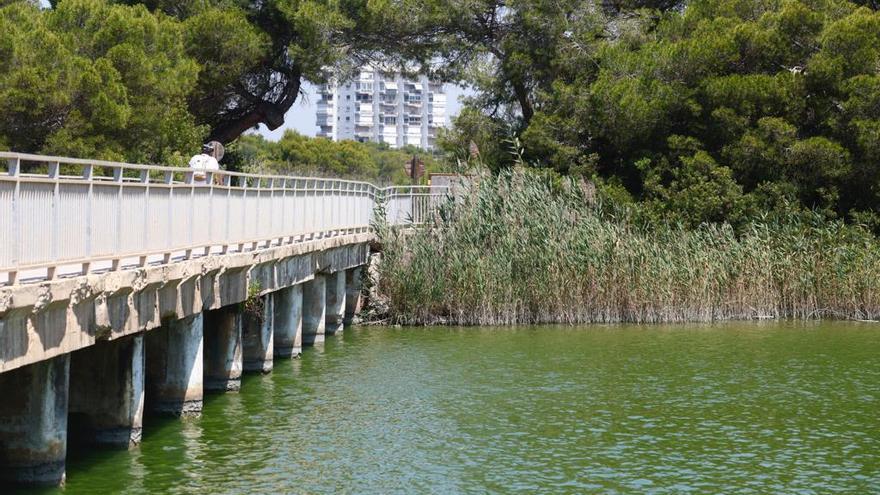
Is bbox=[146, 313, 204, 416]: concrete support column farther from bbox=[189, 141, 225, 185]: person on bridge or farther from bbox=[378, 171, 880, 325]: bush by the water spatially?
bbox=[378, 171, 880, 325]: bush by the water

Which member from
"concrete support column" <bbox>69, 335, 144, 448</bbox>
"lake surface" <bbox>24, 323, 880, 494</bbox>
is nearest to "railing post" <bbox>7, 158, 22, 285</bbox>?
"lake surface" <bbox>24, 323, 880, 494</bbox>

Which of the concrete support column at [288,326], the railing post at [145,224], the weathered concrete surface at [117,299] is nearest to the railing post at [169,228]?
the weathered concrete surface at [117,299]

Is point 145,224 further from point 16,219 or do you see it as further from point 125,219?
point 16,219

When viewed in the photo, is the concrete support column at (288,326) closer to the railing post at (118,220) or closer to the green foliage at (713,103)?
the railing post at (118,220)

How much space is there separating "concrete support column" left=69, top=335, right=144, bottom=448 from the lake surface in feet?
1.29

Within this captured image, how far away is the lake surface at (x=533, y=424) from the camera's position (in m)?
15.0

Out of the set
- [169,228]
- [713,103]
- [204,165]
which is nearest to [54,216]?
[169,228]

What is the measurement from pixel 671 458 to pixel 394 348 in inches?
432

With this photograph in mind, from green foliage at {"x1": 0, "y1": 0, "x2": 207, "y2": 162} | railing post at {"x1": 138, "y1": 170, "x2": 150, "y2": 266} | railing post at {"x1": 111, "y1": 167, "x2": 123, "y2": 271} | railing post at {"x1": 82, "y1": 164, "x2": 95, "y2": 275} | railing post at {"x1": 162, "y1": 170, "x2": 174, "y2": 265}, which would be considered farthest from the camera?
green foliage at {"x1": 0, "y1": 0, "x2": 207, "y2": 162}

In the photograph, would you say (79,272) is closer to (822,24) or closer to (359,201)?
(359,201)

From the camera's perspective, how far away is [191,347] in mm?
17688

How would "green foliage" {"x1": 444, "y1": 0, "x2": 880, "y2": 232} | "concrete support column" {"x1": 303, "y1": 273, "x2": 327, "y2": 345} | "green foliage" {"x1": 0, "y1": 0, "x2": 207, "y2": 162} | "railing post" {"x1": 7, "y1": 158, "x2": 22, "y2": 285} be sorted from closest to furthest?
"railing post" {"x1": 7, "y1": 158, "x2": 22, "y2": 285} < "concrete support column" {"x1": 303, "y1": 273, "x2": 327, "y2": 345} < "green foliage" {"x1": 0, "y1": 0, "x2": 207, "y2": 162} < "green foliage" {"x1": 444, "y1": 0, "x2": 880, "y2": 232}

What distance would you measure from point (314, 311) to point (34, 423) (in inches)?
580

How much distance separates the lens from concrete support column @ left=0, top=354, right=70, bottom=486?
42.3 feet
